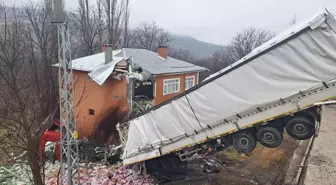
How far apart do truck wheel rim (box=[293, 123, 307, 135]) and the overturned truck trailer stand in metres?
0.02

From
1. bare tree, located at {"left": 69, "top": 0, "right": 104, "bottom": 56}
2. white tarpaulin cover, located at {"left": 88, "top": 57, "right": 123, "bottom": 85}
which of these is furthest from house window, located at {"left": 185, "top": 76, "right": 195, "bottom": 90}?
bare tree, located at {"left": 69, "top": 0, "right": 104, "bottom": 56}

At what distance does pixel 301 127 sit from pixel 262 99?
4.10 feet

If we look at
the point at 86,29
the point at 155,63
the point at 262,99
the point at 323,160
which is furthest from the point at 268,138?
the point at 86,29

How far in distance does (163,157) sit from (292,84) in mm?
5263

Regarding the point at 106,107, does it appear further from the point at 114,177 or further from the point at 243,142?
the point at 243,142

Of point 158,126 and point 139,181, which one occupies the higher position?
point 158,126

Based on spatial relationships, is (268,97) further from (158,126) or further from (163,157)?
(163,157)

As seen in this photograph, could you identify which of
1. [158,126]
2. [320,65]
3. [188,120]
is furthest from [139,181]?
[320,65]

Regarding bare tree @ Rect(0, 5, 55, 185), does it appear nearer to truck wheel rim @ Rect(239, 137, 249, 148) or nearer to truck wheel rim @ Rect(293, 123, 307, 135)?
truck wheel rim @ Rect(239, 137, 249, 148)

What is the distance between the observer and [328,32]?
6.48 m

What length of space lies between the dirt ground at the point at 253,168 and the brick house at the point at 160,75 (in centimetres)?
642

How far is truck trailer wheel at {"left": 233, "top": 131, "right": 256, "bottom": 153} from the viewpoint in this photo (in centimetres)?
802

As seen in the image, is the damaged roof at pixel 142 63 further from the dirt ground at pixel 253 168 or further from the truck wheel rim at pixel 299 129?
the truck wheel rim at pixel 299 129

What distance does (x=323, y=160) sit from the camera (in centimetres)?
1156
